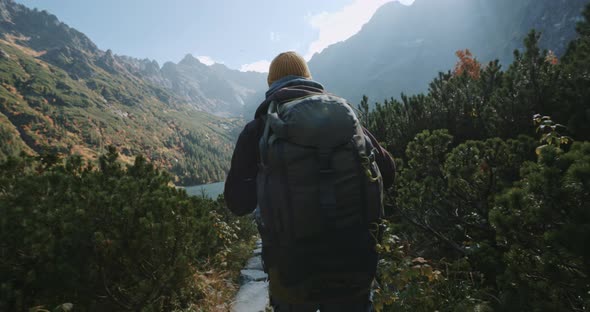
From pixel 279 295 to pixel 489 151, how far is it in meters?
3.14

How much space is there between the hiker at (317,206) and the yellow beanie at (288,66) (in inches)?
25.7

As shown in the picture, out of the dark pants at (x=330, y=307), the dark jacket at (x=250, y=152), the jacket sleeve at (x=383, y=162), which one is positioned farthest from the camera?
the jacket sleeve at (x=383, y=162)

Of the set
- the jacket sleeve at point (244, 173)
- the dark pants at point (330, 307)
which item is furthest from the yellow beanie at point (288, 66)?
the dark pants at point (330, 307)

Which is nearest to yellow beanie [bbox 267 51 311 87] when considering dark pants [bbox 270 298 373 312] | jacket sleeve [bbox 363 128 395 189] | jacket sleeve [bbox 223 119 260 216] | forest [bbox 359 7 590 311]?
jacket sleeve [bbox 223 119 260 216]

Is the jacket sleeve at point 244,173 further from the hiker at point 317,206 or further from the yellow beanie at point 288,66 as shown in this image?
the yellow beanie at point 288,66

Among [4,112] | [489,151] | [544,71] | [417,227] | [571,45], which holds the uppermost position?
[4,112]

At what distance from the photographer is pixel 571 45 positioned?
280 inches

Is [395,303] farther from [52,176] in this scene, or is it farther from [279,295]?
[52,176]

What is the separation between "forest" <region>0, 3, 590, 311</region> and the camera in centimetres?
160

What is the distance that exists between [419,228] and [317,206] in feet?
9.79

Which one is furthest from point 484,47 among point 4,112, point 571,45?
point 4,112

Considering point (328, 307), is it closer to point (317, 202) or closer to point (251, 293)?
point (317, 202)

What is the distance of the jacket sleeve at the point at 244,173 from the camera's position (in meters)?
2.01

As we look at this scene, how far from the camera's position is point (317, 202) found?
1613 mm
